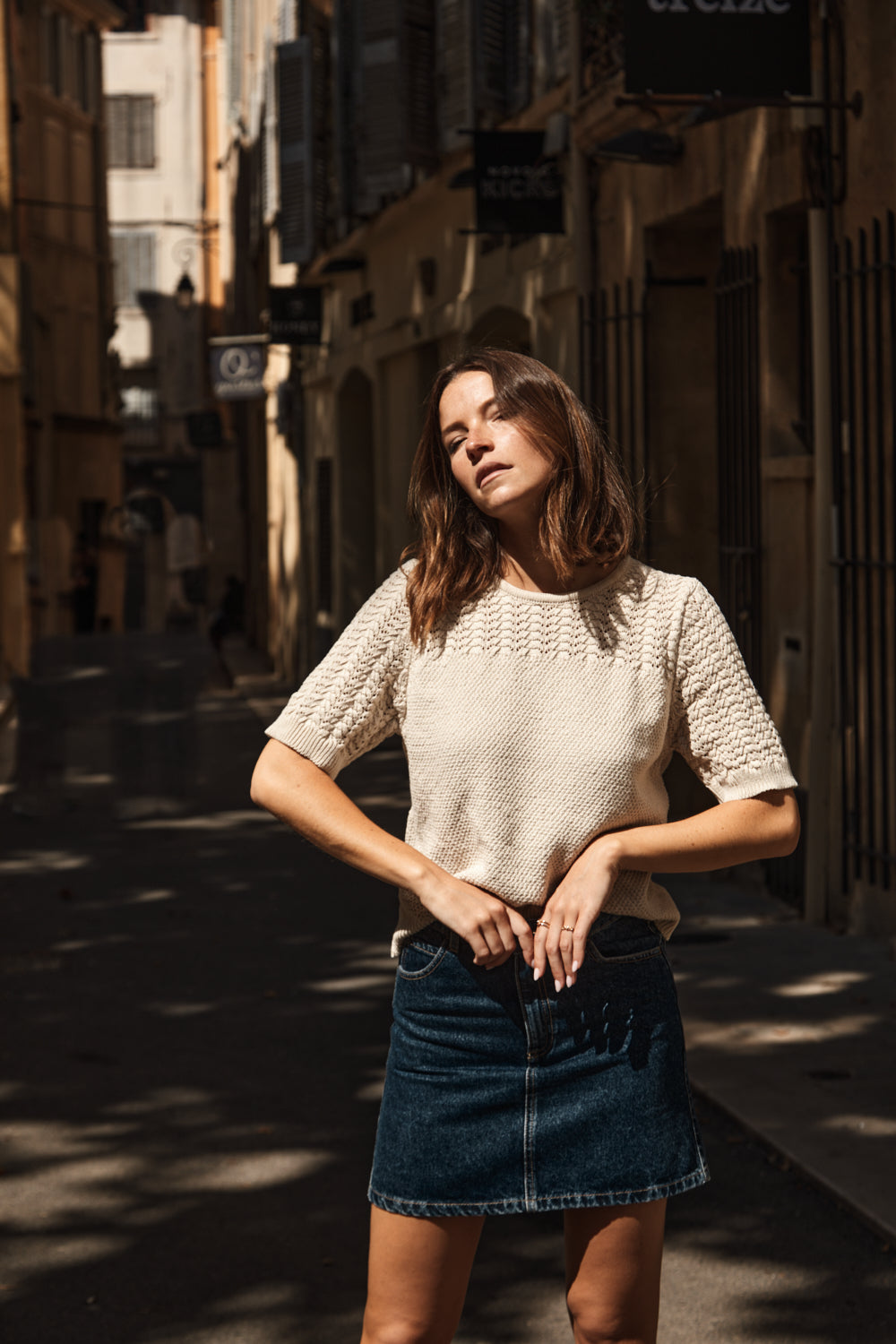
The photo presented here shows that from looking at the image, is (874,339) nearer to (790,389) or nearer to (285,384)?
(790,389)

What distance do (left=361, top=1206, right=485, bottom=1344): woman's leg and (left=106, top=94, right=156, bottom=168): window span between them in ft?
168

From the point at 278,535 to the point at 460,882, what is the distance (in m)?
24.9

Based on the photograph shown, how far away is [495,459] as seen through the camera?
257 centimetres

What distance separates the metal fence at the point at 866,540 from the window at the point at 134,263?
4675 centimetres

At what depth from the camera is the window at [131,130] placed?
168ft

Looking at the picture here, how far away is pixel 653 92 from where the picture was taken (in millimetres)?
8172

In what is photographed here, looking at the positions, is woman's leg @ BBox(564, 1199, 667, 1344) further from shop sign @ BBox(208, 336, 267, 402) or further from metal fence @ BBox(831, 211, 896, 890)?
shop sign @ BBox(208, 336, 267, 402)

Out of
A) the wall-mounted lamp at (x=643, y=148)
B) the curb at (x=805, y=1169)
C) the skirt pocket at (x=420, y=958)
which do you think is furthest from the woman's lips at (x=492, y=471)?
the wall-mounted lamp at (x=643, y=148)

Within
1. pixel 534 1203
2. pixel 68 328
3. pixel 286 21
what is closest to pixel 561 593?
pixel 534 1203

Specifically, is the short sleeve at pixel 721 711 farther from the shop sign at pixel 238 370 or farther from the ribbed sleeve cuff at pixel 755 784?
the shop sign at pixel 238 370

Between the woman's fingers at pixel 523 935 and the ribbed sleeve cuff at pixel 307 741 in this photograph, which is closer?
the woman's fingers at pixel 523 935

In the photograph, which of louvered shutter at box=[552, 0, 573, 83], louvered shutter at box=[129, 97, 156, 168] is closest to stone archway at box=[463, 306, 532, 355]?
louvered shutter at box=[552, 0, 573, 83]

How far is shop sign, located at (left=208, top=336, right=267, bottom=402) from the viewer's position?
25672 mm

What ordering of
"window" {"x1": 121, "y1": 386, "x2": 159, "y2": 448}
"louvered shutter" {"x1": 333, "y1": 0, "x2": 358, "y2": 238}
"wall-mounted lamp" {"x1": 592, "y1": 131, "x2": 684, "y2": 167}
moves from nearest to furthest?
"wall-mounted lamp" {"x1": 592, "y1": 131, "x2": 684, "y2": 167} → "louvered shutter" {"x1": 333, "y1": 0, "x2": 358, "y2": 238} → "window" {"x1": 121, "y1": 386, "x2": 159, "y2": 448}
